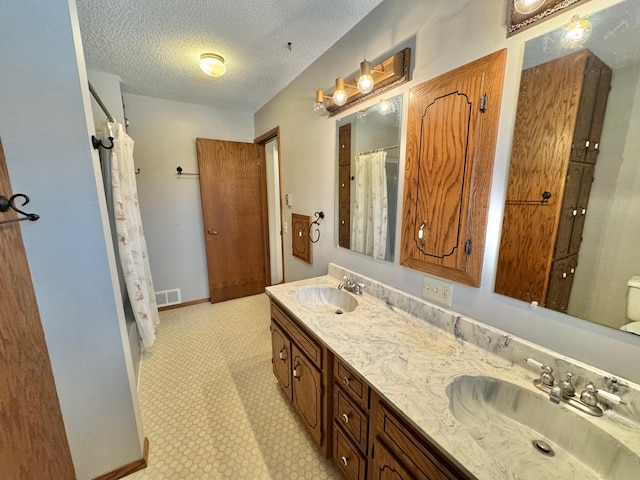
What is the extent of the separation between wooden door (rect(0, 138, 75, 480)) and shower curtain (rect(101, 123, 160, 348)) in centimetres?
95

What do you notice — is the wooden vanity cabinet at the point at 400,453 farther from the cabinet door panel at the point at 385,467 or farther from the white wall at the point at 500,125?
the white wall at the point at 500,125

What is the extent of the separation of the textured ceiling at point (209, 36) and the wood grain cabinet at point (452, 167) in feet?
2.58

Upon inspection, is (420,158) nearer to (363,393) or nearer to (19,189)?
(363,393)

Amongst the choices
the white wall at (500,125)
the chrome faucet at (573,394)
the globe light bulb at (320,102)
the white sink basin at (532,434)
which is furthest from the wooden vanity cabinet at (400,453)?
the globe light bulb at (320,102)

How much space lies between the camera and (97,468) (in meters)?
1.22

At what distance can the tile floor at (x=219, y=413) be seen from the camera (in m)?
1.31

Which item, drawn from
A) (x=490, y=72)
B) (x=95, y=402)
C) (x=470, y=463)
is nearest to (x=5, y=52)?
(x=95, y=402)

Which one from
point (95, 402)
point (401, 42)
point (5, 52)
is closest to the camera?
point (5, 52)

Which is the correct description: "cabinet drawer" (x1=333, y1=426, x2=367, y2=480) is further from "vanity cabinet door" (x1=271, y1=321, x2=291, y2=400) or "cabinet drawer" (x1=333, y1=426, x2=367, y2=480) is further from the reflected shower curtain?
the reflected shower curtain

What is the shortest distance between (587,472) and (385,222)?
1.14 meters

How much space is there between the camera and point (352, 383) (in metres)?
0.99

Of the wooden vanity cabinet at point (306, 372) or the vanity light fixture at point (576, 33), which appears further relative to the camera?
the wooden vanity cabinet at point (306, 372)

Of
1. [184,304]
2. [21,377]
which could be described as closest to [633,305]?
[21,377]

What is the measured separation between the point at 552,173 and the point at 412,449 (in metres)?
0.98
